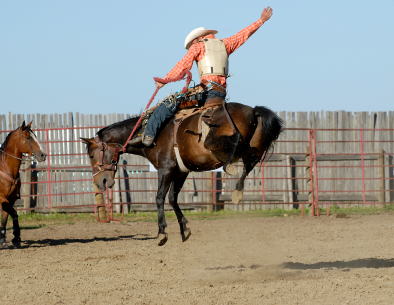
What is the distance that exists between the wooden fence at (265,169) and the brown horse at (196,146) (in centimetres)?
532

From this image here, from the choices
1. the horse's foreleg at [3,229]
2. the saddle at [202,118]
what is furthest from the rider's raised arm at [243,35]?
the horse's foreleg at [3,229]

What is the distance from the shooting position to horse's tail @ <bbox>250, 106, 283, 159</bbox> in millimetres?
4984

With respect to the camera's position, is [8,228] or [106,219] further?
[106,219]

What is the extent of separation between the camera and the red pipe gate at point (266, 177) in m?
11.4

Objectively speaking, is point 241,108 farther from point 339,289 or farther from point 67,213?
point 67,213

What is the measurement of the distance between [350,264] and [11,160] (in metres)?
5.18

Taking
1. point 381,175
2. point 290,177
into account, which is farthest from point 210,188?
point 381,175

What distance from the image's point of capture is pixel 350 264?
220 inches

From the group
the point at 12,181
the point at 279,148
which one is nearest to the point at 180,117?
the point at 12,181

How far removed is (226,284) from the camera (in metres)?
4.75

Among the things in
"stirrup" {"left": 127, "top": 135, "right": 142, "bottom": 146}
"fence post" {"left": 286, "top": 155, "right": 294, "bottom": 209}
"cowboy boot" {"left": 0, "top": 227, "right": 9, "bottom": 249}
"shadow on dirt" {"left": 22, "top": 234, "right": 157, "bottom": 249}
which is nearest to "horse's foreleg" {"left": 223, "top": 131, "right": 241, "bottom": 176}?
"stirrup" {"left": 127, "top": 135, "right": 142, "bottom": 146}

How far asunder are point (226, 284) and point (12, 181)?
4.20 meters

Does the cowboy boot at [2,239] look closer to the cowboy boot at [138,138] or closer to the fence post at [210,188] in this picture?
the cowboy boot at [138,138]

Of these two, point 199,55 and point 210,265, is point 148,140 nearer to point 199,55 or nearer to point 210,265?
point 199,55
